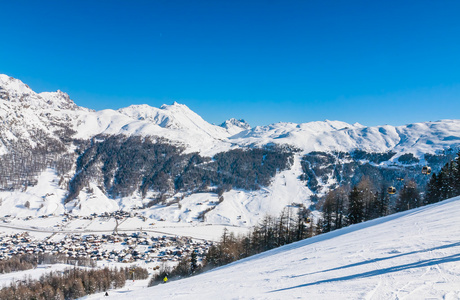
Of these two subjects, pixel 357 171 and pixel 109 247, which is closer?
pixel 109 247

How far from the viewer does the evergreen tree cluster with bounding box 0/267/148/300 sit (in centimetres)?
4478

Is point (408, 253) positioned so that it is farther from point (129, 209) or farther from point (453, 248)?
point (129, 209)

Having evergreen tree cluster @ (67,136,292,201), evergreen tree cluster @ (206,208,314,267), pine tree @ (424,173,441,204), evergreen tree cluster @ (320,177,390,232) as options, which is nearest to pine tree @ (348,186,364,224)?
evergreen tree cluster @ (320,177,390,232)

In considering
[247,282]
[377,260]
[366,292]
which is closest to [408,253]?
[377,260]

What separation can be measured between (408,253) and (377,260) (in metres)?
1.18

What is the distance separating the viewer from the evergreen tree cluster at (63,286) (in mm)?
44781

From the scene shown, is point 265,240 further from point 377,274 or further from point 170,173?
point 170,173

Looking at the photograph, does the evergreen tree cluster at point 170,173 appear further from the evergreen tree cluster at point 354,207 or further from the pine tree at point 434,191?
the pine tree at point 434,191

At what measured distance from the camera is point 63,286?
157ft

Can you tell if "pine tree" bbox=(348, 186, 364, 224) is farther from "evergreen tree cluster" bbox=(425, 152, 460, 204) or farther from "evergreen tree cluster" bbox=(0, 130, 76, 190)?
"evergreen tree cluster" bbox=(0, 130, 76, 190)

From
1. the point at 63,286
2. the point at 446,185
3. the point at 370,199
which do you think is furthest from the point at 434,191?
the point at 63,286

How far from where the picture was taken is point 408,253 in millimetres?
8766

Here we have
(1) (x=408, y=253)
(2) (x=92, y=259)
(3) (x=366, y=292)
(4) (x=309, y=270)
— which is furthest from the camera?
(2) (x=92, y=259)

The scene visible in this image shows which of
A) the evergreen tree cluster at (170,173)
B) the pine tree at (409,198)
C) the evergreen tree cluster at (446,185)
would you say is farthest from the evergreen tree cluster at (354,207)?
the evergreen tree cluster at (170,173)
